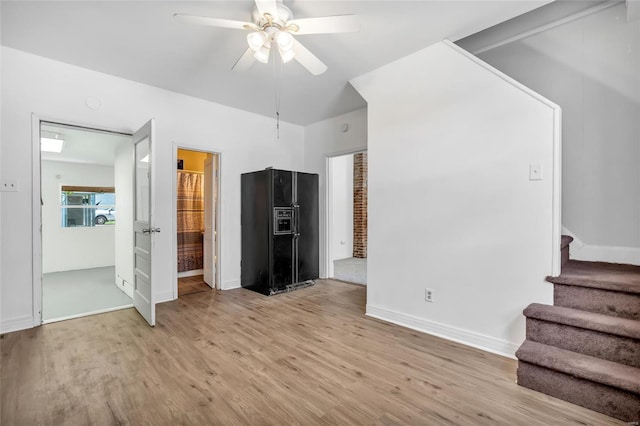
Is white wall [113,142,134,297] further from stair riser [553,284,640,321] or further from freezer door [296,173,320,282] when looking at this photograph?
stair riser [553,284,640,321]

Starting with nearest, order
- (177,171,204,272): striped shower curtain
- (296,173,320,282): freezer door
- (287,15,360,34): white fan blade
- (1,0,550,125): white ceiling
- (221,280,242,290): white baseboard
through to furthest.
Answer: (287,15,360,34): white fan blade
(1,0,550,125): white ceiling
(221,280,242,290): white baseboard
(296,173,320,282): freezer door
(177,171,204,272): striped shower curtain

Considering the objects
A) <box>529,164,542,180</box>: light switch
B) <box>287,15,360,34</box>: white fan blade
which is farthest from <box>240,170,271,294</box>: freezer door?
<box>529,164,542,180</box>: light switch

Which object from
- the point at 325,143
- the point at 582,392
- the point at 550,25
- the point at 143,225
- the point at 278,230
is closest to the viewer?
the point at 582,392

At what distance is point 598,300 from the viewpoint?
210 centimetres

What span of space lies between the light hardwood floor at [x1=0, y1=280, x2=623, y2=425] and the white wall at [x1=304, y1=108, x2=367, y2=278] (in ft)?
7.15

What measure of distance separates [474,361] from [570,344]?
645mm

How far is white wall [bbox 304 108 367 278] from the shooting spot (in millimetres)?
4629

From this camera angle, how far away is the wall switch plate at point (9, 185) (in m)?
2.82

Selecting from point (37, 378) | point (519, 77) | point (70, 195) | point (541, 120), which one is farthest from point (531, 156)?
point (70, 195)

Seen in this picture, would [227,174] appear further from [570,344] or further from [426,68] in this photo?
[570,344]

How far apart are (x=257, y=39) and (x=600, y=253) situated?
146 inches

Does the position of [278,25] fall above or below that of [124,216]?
above

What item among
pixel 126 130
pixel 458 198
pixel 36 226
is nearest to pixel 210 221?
pixel 126 130

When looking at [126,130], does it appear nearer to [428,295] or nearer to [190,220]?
[190,220]
